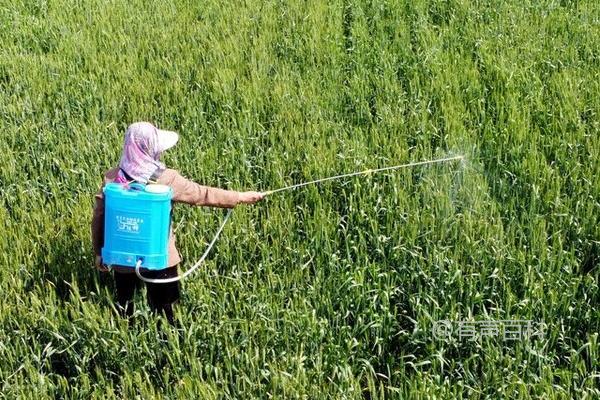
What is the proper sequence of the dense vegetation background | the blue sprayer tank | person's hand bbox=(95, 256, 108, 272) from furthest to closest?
person's hand bbox=(95, 256, 108, 272) → the dense vegetation background → the blue sprayer tank

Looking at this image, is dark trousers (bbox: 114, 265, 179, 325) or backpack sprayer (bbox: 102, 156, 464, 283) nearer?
backpack sprayer (bbox: 102, 156, 464, 283)

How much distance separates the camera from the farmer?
2701mm

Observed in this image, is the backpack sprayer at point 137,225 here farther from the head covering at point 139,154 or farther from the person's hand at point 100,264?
the person's hand at point 100,264

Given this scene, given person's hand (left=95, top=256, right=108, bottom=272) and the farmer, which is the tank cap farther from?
person's hand (left=95, top=256, right=108, bottom=272)

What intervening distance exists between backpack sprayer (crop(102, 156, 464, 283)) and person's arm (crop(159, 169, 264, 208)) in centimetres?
11

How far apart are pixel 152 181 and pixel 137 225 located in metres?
0.18

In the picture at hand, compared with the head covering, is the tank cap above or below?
below

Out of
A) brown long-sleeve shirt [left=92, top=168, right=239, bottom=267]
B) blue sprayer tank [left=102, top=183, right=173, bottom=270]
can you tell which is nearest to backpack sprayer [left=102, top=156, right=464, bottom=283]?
blue sprayer tank [left=102, top=183, right=173, bottom=270]

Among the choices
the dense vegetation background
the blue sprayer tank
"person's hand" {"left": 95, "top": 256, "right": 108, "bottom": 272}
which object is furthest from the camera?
"person's hand" {"left": 95, "top": 256, "right": 108, "bottom": 272}

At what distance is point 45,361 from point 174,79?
8.36ft

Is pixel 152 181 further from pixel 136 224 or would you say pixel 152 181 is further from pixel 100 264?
pixel 100 264

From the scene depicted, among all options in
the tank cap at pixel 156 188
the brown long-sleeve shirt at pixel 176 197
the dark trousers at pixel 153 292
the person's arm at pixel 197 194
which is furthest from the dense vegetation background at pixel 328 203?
the tank cap at pixel 156 188

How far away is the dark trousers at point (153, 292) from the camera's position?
2904 millimetres

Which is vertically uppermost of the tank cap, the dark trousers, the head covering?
the head covering
